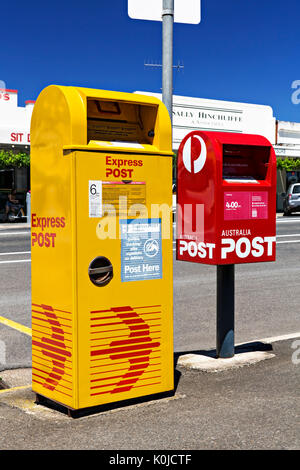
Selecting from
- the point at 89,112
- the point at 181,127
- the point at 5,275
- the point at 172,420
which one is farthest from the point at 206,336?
the point at 181,127

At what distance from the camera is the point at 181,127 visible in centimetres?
3494

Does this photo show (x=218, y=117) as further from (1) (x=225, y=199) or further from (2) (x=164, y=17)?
(1) (x=225, y=199)

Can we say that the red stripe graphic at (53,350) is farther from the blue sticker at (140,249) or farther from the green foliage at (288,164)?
the green foliage at (288,164)

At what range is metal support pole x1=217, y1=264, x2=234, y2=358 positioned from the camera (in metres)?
5.09

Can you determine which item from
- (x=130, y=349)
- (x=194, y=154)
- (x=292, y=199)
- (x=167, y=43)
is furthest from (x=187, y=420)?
(x=292, y=199)

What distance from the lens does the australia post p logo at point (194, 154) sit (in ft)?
15.5

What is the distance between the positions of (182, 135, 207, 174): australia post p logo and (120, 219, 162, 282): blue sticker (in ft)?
2.62

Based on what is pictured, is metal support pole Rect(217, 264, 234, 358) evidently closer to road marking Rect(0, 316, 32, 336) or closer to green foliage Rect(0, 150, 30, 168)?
road marking Rect(0, 316, 32, 336)

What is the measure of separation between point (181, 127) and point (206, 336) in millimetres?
29045

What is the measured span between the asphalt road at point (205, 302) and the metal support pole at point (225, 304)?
1109 mm

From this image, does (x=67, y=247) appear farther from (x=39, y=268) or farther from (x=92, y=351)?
(x=92, y=351)

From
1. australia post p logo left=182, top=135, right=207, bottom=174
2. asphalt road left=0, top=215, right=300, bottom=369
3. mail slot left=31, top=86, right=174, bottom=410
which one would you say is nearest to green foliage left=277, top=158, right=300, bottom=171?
asphalt road left=0, top=215, right=300, bottom=369

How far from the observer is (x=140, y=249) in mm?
4156
